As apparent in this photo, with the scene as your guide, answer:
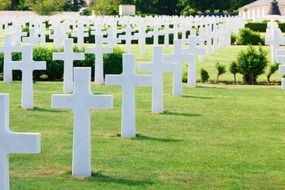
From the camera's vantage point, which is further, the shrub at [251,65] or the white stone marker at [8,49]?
the shrub at [251,65]

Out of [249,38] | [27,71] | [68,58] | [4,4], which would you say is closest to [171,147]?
[27,71]

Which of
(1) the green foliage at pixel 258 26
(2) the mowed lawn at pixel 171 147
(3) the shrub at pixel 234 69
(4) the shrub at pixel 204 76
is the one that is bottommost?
(2) the mowed lawn at pixel 171 147

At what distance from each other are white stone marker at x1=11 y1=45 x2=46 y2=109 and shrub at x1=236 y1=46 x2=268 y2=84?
254 inches

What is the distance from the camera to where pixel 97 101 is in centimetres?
831

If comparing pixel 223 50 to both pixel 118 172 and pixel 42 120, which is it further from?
pixel 118 172

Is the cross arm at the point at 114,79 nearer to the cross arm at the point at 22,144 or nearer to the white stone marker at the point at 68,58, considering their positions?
the cross arm at the point at 22,144

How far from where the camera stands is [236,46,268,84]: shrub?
60.3 ft

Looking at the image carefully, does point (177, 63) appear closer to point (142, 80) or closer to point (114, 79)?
point (142, 80)

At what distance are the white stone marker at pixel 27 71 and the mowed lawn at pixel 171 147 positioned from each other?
184 millimetres

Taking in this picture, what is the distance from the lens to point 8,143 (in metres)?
6.57

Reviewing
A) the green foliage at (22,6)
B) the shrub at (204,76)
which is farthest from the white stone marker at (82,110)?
the green foliage at (22,6)

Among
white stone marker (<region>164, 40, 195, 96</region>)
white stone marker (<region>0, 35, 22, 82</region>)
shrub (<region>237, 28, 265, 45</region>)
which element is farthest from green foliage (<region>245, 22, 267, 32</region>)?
white stone marker (<region>164, 40, 195, 96</region>)

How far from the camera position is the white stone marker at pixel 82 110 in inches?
325

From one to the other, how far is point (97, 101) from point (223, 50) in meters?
21.8
